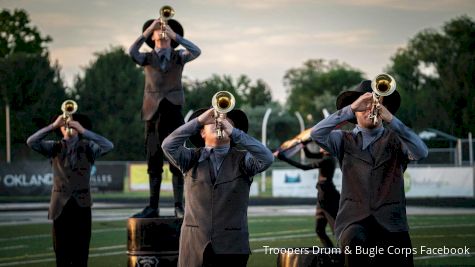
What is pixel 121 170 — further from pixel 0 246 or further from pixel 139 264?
pixel 139 264

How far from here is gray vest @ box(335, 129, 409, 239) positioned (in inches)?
305

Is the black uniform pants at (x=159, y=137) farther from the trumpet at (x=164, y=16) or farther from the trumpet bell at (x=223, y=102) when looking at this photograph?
the trumpet bell at (x=223, y=102)

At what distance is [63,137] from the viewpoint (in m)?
12.4

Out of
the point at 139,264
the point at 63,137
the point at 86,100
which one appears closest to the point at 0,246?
the point at 63,137

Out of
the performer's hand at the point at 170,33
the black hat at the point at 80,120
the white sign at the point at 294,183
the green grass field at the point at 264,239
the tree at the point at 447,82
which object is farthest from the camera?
the tree at the point at 447,82

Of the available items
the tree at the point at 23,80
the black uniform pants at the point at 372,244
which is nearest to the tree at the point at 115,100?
the tree at the point at 23,80

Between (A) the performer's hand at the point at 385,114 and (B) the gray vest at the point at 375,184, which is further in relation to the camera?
(B) the gray vest at the point at 375,184

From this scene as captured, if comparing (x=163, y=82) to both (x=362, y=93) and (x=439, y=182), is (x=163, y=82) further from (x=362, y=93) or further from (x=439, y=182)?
(x=439, y=182)

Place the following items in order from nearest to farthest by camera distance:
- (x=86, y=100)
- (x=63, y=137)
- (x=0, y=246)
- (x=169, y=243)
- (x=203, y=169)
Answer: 1. (x=203, y=169)
2. (x=169, y=243)
3. (x=63, y=137)
4. (x=0, y=246)
5. (x=86, y=100)

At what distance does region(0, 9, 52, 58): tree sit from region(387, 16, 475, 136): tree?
27.7m

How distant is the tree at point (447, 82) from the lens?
204ft

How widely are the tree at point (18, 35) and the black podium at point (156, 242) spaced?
6513cm

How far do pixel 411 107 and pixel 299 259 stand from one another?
61.9m

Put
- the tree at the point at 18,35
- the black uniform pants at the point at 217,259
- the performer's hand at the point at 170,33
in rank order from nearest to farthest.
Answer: the black uniform pants at the point at 217,259 → the performer's hand at the point at 170,33 → the tree at the point at 18,35
